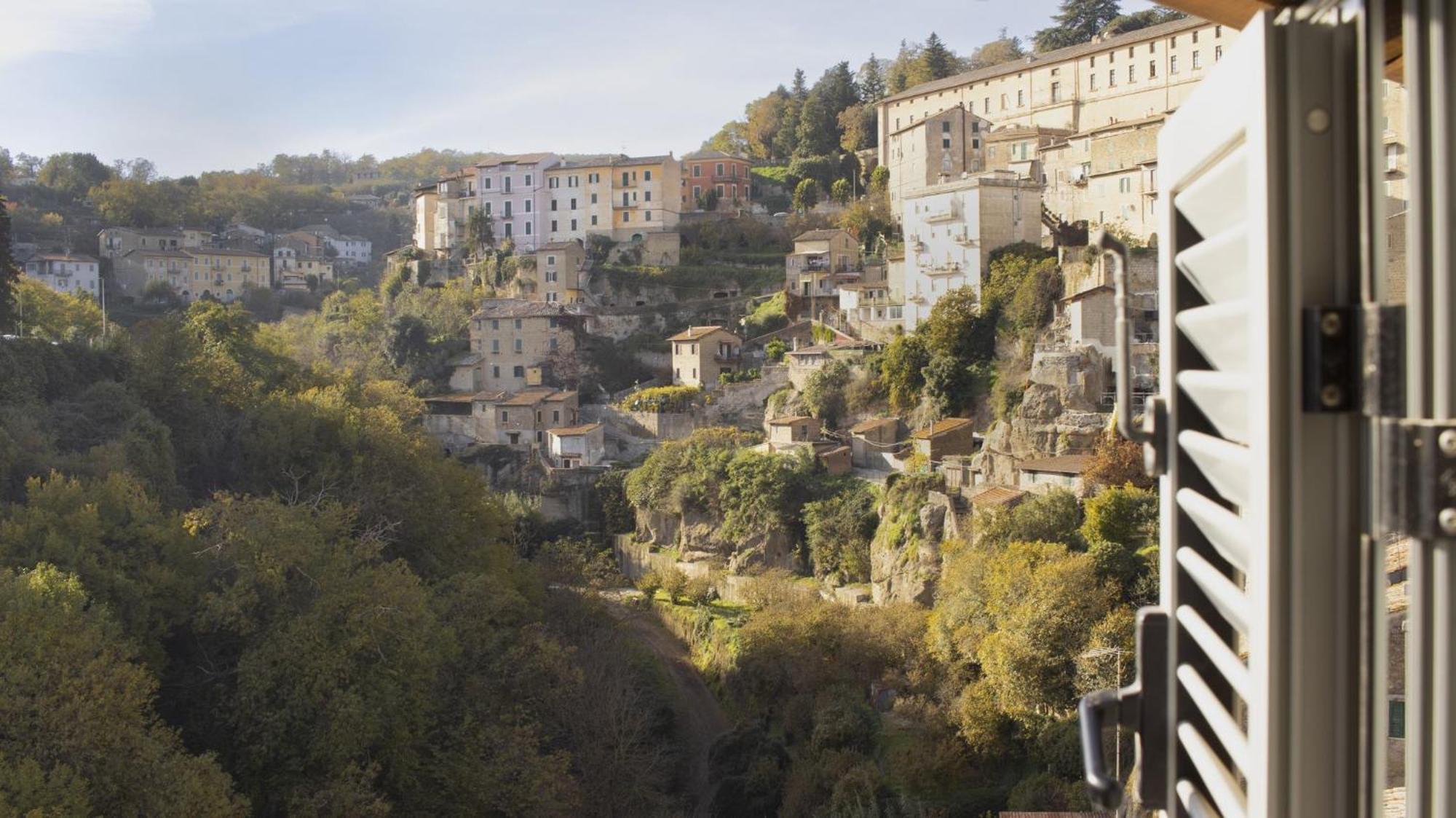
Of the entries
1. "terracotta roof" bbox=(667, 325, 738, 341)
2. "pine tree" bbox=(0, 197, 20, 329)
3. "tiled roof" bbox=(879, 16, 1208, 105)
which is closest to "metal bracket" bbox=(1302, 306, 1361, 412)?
"pine tree" bbox=(0, 197, 20, 329)

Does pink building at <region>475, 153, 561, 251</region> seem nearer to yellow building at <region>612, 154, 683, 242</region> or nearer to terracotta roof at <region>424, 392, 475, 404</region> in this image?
yellow building at <region>612, 154, 683, 242</region>

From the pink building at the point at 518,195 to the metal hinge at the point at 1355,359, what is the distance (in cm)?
5057

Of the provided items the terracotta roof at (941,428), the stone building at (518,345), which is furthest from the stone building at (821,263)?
the terracotta roof at (941,428)

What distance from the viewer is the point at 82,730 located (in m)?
13.8

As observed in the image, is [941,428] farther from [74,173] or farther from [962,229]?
[74,173]

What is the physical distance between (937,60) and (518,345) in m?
28.5

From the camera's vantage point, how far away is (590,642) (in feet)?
73.7

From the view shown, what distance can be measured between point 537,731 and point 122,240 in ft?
157

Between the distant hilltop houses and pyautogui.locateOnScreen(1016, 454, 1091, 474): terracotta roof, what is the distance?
1095 inches

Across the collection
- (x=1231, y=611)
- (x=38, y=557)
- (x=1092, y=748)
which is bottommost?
(x=38, y=557)

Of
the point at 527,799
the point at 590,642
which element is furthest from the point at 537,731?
the point at 590,642

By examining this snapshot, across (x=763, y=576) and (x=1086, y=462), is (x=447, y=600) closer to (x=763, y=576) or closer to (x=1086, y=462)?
(x=763, y=576)

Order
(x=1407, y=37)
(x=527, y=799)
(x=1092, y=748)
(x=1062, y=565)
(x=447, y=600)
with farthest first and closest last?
(x=447, y=600)
(x=1062, y=565)
(x=527, y=799)
(x=1092, y=748)
(x=1407, y=37)

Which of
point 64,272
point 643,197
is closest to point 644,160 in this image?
point 643,197
